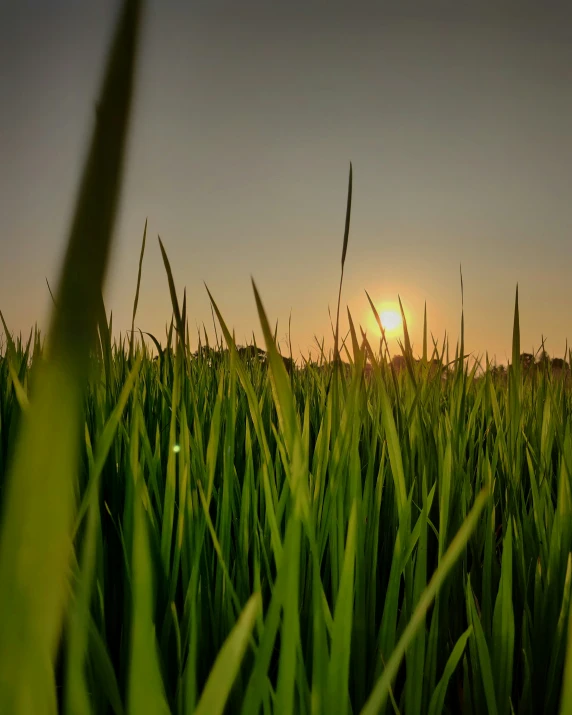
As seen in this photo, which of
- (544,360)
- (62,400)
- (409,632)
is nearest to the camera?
(62,400)

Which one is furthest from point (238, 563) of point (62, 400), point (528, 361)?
point (528, 361)

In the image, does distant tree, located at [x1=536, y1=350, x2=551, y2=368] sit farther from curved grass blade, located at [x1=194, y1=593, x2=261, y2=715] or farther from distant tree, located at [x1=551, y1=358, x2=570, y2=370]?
curved grass blade, located at [x1=194, y1=593, x2=261, y2=715]

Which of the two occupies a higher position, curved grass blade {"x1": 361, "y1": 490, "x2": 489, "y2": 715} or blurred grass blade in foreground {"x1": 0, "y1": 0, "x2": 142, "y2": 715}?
blurred grass blade in foreground {"x1": 0, "y1": 0, "x2": 142, "y2": 715}

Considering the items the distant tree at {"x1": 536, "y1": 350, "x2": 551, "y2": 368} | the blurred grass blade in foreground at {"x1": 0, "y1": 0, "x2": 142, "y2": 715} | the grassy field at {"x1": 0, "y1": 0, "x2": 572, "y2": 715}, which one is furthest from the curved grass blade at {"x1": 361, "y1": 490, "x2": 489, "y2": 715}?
the distant tree at {"x1": 536, "y1": 350, "x2": 551, "y2": 368}

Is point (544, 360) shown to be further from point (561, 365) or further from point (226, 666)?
point (226, 666)

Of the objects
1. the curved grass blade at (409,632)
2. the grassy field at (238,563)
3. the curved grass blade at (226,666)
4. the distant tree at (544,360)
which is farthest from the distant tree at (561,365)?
the curved grass blade at (226,666)

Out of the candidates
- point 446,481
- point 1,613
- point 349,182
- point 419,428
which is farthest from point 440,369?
point 1,613

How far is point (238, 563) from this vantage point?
558 millimetres

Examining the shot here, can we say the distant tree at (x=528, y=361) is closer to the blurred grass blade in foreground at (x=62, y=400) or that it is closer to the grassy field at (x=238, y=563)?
the grassy field at (x=238, y=563)

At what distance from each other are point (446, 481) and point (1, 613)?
1.61 feet

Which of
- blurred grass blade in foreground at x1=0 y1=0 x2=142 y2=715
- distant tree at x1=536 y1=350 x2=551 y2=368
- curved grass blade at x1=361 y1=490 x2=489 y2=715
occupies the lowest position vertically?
curved grass blade at x1=361 y1=490 x2=489 y2=715

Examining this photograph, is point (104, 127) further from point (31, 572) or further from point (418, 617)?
point (418, 617)

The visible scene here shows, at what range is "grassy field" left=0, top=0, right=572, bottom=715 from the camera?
7.1 inches

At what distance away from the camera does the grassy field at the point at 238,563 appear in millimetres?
179
